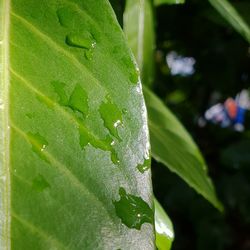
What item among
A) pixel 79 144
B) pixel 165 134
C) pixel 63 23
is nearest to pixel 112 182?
pixel 79 144

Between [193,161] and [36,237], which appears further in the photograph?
[193,161]

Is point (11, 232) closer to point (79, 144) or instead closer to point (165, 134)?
point (79, 144)

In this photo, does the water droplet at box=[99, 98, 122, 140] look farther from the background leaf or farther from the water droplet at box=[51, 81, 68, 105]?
the background leaf

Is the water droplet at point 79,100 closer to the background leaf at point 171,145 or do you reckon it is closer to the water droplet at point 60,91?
the water droplet at point 60,91

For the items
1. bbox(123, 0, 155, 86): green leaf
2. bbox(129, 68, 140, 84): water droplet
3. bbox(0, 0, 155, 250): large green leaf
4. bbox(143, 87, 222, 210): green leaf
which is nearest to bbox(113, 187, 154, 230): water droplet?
bbox(0, 0, 155, 250): large green leaf

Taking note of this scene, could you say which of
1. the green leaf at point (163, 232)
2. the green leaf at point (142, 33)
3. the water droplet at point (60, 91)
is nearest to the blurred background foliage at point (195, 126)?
the green leaf at point (142, 33)

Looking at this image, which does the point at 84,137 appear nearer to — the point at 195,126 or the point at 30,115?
the point at 30,115

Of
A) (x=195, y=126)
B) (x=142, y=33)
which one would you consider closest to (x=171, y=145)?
(x=142, y=33)

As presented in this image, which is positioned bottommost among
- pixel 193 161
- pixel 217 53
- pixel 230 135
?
pixel 230 135
